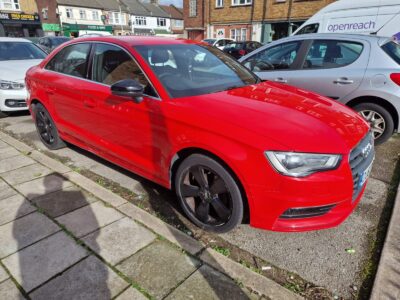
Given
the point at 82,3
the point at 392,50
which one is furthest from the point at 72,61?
the point at 82,3

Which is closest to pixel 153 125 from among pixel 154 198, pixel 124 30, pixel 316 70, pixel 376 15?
pixel 154 198

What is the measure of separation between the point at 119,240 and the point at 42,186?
4.98 ft

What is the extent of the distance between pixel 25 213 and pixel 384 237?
132 inches

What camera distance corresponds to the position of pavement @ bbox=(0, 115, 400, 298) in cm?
223

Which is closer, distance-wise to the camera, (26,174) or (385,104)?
(26,174)

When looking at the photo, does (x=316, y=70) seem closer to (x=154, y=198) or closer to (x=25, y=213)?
(x=154, y=198)

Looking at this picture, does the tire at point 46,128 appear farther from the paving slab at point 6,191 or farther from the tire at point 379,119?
the tire at point 379,119

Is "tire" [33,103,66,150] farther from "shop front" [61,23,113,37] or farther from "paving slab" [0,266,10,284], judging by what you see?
"shop front" [61,23,113,37]

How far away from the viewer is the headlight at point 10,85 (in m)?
6.01

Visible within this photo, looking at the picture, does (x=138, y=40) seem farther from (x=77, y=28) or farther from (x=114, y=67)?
(x=77, y=28)

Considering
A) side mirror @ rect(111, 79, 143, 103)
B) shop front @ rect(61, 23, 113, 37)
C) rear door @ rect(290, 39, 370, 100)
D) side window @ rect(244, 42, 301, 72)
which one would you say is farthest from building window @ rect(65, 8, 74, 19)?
side mirror @ rect(111, 79, 143, 103)

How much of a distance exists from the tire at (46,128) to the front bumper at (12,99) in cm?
178

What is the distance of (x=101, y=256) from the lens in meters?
2.35

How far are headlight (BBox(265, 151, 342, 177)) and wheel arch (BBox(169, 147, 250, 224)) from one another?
0.33m
